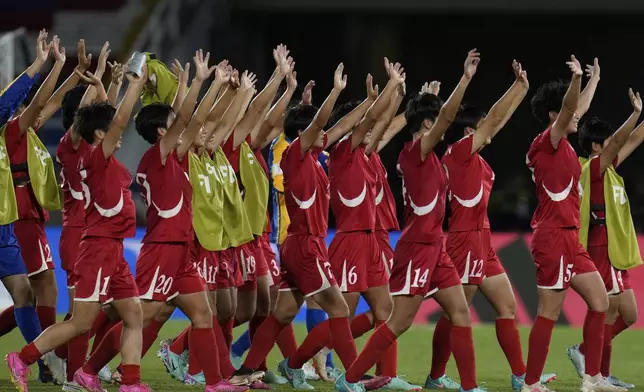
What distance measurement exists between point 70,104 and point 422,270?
9.25 ft

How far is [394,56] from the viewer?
24219mm

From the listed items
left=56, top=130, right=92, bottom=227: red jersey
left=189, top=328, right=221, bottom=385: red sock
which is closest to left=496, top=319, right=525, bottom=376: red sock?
left=189, top=328, right=221, bottom=385: red sock

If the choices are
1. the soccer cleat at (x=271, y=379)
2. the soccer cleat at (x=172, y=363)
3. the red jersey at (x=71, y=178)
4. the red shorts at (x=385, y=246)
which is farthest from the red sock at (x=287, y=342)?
the red jersey at (x=71, y=178)

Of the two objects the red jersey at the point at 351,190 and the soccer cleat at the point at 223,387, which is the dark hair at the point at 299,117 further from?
the soccer cleat at the point at 223,387

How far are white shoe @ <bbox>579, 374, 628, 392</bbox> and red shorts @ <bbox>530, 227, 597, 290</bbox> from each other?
2.41 feet

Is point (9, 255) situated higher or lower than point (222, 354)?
higher

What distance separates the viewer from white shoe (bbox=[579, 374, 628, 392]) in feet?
31.8

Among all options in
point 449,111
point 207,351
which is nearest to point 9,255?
point 207,351

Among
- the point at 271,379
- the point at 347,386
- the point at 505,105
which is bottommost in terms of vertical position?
the point at 271,379

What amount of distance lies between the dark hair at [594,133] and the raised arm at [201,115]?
2.86m

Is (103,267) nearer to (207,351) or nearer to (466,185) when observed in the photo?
(207,351)

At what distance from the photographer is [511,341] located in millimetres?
9766

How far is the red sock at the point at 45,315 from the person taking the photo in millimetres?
10320

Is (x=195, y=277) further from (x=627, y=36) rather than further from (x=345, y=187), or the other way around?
(x=627, y=36)
